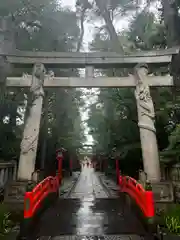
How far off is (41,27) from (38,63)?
27.1 feet

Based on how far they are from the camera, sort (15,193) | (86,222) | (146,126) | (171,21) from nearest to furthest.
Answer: (86,222)
(15,193)
(146,126)
(171,21)

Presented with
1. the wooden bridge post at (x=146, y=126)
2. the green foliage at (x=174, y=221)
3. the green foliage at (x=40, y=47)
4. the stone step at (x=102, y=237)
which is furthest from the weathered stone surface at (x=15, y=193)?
the green foliage at (x=174, y=221)

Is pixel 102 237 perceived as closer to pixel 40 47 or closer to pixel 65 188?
pixel 65 188

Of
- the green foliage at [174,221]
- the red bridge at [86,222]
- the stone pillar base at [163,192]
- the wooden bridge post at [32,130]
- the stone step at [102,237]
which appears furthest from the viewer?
the wooden bridge post at [32,130]

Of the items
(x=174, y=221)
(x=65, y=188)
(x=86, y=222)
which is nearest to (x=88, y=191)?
(x=65, y=188)

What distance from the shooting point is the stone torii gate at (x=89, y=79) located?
8.71 metres

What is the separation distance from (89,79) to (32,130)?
342 cm

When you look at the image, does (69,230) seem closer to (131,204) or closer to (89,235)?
(89,235)

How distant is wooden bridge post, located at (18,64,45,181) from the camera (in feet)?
27.1

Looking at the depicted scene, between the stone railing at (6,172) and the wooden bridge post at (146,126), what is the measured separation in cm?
563

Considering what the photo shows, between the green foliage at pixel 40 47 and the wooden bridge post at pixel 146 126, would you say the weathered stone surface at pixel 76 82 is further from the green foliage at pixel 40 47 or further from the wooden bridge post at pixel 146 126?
the green foliage at pixel 40 47

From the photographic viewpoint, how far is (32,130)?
8688 mm

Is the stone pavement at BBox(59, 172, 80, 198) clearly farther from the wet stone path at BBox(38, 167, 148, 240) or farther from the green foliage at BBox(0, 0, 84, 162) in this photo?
the wet stone path at BBox(38, 167, 148, 240)

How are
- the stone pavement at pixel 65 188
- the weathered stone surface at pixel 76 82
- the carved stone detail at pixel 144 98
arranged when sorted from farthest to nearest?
1. the stone pavement at pixel 65 188
2. the weathered stone surface at pixel 76 82
3. the carved stone detail at pixel 144 98
